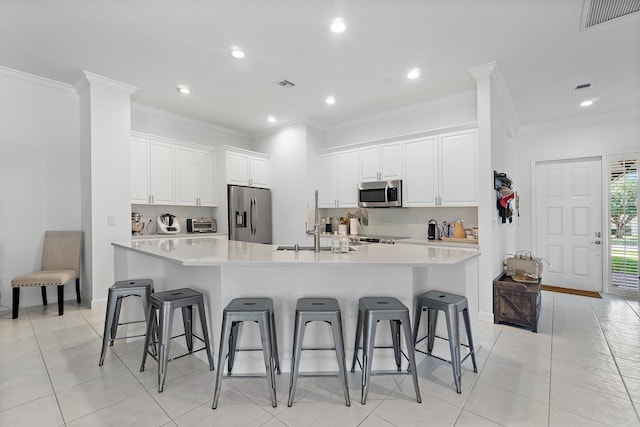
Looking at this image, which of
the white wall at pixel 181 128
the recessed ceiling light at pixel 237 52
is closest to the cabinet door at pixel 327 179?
the white wall at pixel 181 128

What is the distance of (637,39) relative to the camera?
110 inches

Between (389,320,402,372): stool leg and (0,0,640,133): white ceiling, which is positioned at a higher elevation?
(0,0,640,133): white ceiling

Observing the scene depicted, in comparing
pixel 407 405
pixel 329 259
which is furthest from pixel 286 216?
pixel 407 405

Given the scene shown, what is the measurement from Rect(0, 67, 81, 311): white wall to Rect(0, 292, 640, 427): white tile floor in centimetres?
131

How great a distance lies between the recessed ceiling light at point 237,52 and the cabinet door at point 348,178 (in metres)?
2.40

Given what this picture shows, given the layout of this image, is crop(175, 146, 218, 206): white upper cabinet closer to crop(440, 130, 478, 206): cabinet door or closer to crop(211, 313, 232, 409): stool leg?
crop(211, 313, 232, 409): stool leg

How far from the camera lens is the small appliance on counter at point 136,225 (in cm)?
443

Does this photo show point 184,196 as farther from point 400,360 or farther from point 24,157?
point 400,360

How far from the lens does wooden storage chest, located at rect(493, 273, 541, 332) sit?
310 cm

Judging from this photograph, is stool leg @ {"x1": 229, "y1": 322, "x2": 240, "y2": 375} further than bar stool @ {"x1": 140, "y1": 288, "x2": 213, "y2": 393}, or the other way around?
stool leg @ {"x1": 229, "y1": 322, "x2": 240, "y2": 375}

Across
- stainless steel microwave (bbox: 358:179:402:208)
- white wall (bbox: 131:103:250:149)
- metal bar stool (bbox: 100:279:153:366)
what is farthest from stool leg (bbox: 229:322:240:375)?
white wall (bbox: 131:103:250:149)

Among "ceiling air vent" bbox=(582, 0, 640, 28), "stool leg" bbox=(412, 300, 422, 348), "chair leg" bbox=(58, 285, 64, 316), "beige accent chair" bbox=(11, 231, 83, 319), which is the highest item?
"ceiling air vent" bbox=(582, 0, 640, 28)

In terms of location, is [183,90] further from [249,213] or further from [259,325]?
[259,325]

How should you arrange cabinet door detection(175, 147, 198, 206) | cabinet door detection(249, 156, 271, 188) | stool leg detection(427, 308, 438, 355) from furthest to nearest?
cabinet door detection(249, 156, 271, 188) < cabinet door detection(175, 147, 198, 206) < stool leg detection(427, 308, 438, 355)
